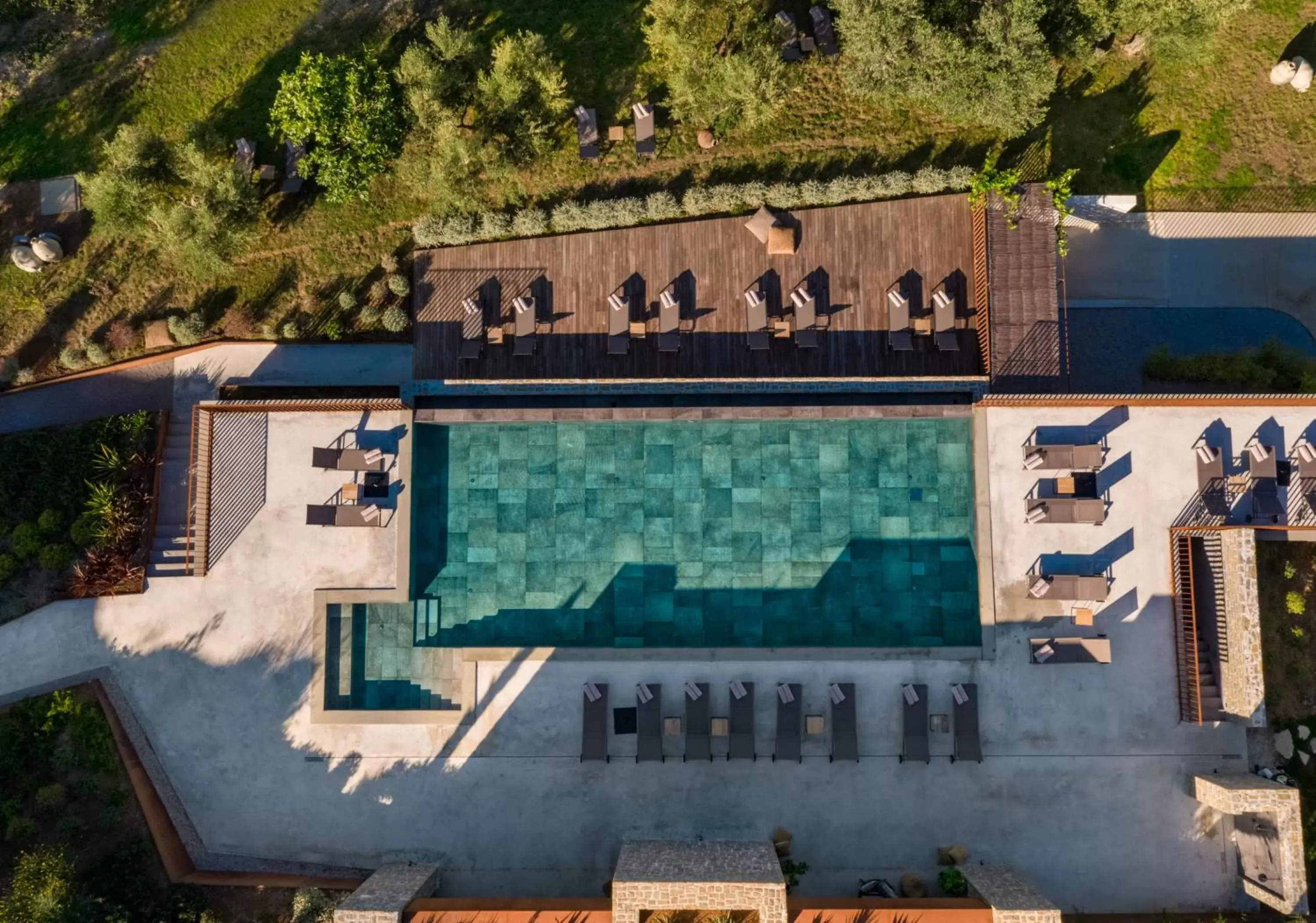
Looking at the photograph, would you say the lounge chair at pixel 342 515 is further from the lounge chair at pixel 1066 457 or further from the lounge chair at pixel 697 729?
the lounge chair at pixel 1066 457

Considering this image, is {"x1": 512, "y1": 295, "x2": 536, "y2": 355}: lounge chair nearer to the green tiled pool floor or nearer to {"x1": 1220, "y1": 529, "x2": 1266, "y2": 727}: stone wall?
the green tiled pool floor

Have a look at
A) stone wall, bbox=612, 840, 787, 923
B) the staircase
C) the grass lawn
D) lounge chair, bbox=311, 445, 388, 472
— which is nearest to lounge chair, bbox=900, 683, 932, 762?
stone wall, bbox=612, 840, 787, 923

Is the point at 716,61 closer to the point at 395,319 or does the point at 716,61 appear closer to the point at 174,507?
the point at 395,319

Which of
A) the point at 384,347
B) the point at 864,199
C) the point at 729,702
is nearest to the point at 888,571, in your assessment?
the point at 729,702

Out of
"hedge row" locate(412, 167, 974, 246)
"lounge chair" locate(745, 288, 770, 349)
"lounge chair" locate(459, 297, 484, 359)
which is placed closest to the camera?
"lounge chair" locate(745, 288, 770, 349)

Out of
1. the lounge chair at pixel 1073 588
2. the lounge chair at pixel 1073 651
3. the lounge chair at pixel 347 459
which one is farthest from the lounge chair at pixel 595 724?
the lounge chair at pixel 1073 588

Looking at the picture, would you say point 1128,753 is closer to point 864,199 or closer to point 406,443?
point 864,199
